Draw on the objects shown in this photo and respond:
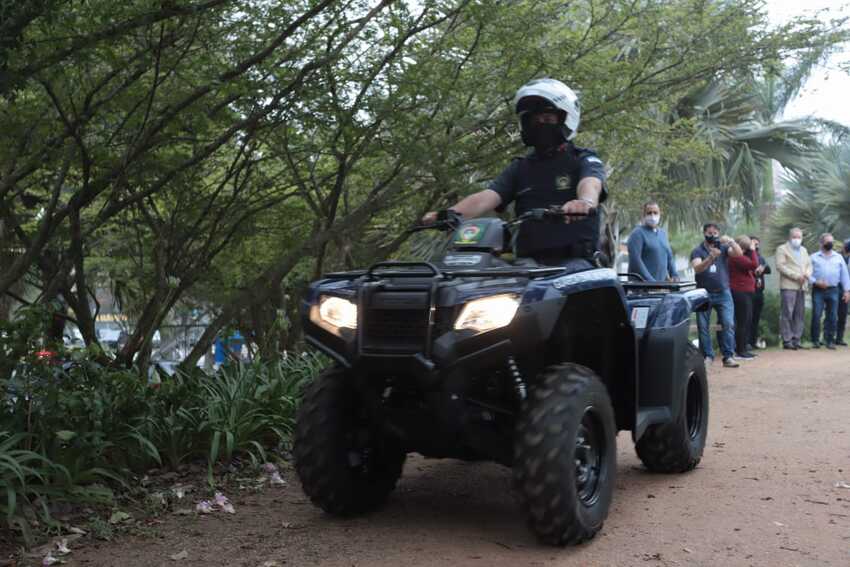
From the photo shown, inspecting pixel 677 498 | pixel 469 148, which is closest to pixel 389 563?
pixel 677 498

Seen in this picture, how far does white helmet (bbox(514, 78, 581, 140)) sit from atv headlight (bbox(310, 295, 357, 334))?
154 centimetres

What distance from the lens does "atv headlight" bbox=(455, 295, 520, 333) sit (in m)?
4.16

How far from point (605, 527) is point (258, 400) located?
2.98 metres

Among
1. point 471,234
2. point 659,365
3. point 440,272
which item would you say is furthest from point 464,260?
point 659,365

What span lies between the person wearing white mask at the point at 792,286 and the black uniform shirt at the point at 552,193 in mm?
11445

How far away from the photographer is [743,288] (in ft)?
46.0

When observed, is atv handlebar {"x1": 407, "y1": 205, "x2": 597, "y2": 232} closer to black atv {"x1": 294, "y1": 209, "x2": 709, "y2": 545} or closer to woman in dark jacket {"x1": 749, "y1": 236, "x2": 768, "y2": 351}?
black atv {"x1": 294, "y1": 209, "x2": 709, "y2": 545}

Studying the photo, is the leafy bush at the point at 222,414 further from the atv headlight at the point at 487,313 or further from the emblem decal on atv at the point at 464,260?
the atv headlight at the point at 487,313

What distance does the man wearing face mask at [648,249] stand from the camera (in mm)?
11258

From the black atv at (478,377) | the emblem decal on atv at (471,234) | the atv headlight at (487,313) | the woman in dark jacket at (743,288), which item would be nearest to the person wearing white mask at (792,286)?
the woman in dark jacket at (743,288)

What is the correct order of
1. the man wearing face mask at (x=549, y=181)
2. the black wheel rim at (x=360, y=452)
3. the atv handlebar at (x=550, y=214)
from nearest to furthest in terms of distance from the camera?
the atv handlebar at (x=550, y=214)
the black wheel rim at (x=360, y=452)
the man wearing face mask at (x=549, y=181)

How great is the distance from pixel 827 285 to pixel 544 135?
12.3 m

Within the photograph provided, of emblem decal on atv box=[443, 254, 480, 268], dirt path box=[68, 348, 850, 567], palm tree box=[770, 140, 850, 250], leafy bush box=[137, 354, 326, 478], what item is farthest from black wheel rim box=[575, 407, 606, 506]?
palm tree box=[770, 140, 850, 250]

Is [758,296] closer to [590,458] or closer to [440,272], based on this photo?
[590,458]
